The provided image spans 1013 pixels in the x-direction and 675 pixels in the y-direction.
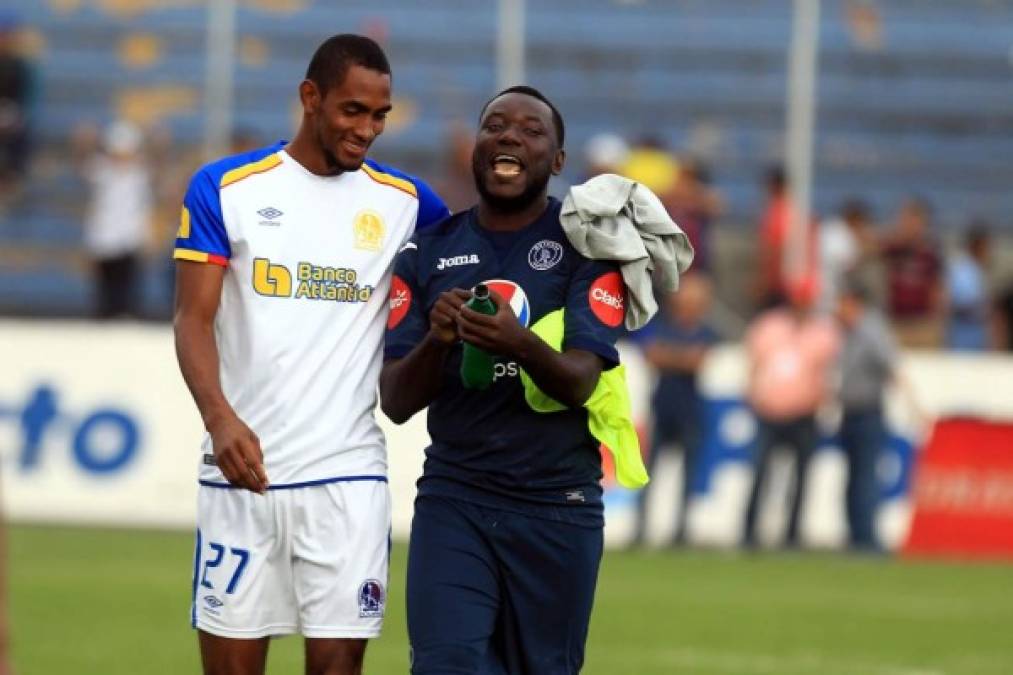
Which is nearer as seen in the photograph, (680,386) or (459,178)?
(680,386)

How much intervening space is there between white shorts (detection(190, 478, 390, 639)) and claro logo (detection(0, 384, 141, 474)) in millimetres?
12278

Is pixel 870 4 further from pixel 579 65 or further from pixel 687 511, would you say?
pixel 687 511

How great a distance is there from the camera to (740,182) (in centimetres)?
2242

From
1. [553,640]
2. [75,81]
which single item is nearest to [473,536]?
[553,640]

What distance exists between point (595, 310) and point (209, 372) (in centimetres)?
112

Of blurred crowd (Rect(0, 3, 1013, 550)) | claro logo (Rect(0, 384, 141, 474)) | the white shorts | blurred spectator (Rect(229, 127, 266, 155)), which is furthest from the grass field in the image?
the white shorts

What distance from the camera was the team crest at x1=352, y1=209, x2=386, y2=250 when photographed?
21.7 feet

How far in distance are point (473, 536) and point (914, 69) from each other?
690 inches

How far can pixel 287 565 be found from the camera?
6.49m

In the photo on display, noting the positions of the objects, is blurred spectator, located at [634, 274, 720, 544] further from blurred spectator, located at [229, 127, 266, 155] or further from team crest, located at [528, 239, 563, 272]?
team crest, located at [528, 239, 563, 272]

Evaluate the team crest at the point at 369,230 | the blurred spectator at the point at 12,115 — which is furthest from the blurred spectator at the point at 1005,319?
the team crest at the point at 369,230

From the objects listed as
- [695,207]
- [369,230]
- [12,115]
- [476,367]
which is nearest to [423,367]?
[476,367]

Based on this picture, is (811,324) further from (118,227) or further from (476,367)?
(476,367)

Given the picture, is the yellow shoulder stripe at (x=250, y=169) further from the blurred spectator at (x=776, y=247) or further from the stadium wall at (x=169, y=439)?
the blurred spectator at (x=776, y=247)
